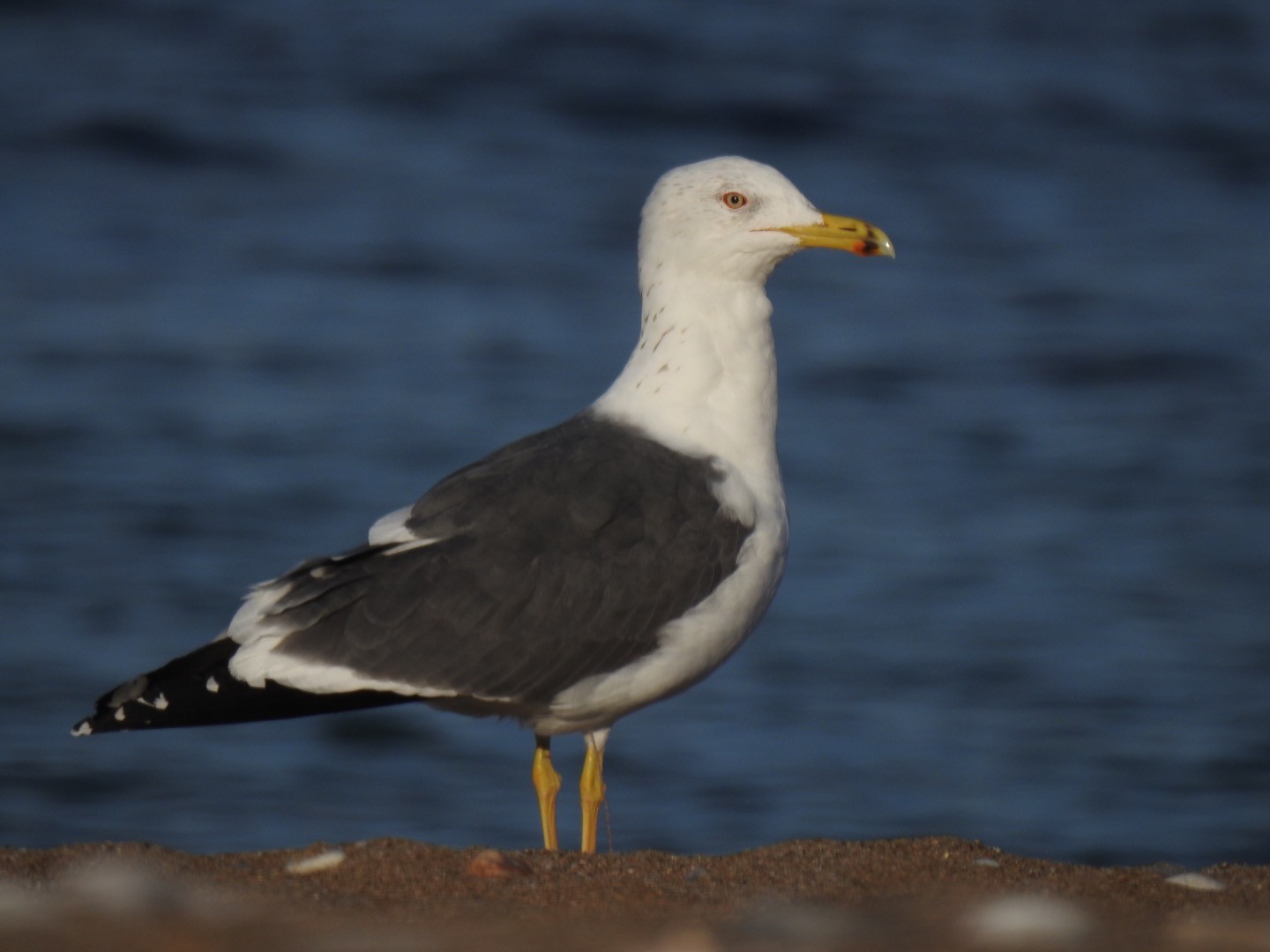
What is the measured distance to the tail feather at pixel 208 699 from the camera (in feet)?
16.8

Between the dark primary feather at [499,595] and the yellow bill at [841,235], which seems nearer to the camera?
the dark primary feather at [499,595]

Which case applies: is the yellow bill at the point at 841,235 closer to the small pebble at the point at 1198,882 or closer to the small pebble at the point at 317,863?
the small pebble at the point at 1198,882

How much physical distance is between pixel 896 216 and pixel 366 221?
4.04m

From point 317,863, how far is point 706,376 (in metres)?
1.97

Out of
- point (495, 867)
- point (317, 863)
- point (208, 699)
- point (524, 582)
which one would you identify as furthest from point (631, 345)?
point (495, 867)

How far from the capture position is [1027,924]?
379cm

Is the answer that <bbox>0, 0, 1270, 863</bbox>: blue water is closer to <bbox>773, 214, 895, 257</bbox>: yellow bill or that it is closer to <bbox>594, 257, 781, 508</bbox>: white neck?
<bbox>594, 257, 781, 508</bbox>: white neck

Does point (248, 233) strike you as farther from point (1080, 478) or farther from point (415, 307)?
point (1080, 478)

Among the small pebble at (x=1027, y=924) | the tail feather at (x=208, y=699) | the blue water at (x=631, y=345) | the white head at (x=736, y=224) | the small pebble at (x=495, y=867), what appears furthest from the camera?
the blue water at (x=631, y=345)

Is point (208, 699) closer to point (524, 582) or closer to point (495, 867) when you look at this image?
point (524, 582)

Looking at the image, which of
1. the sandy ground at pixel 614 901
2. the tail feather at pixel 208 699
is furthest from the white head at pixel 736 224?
the sandy ground at pixel 614 901

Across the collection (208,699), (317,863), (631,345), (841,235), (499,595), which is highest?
(841,235)

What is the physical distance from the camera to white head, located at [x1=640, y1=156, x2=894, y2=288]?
5938 mm

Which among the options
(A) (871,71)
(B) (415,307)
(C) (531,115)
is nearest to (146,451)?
(B) (415,307)
